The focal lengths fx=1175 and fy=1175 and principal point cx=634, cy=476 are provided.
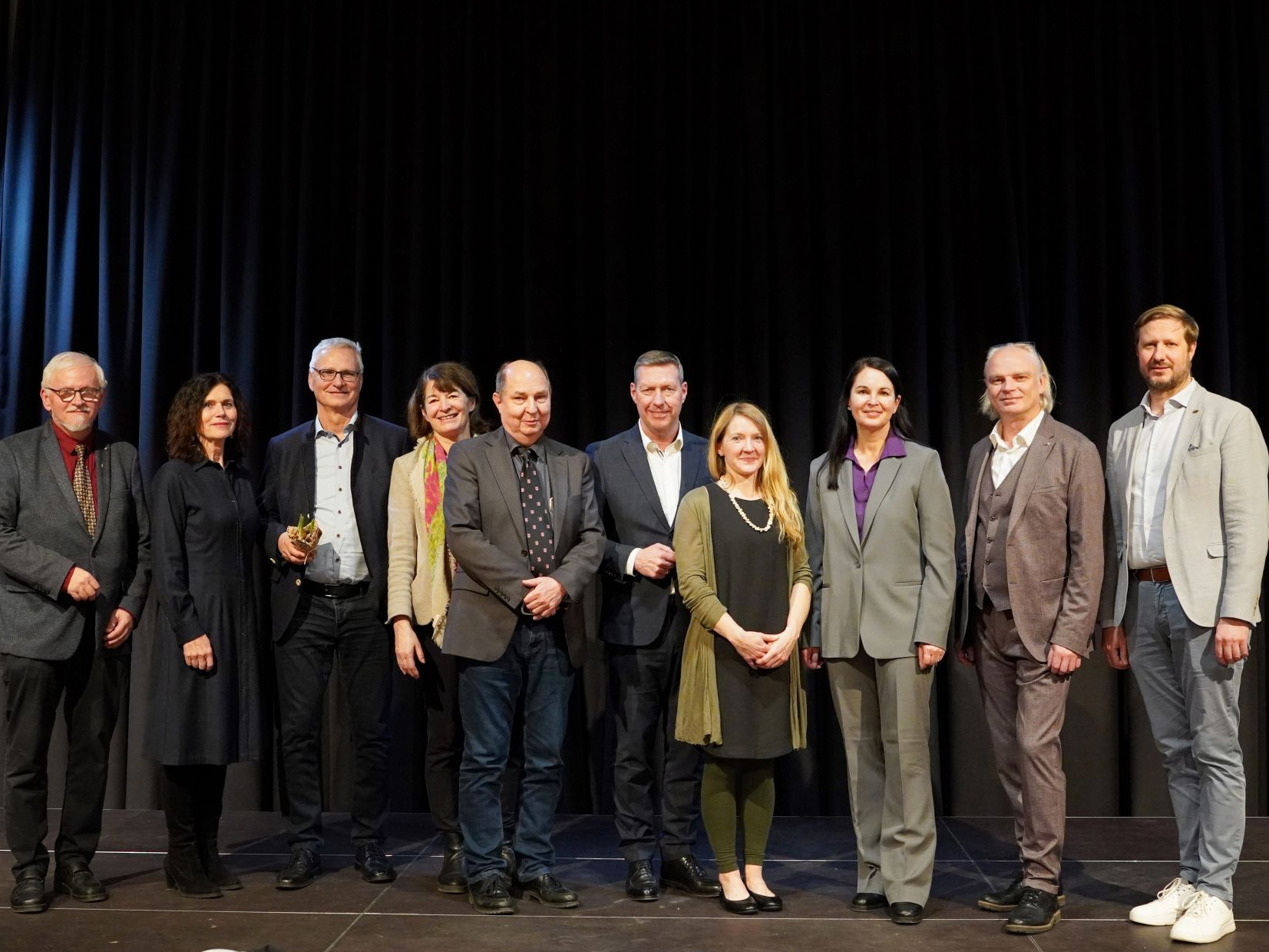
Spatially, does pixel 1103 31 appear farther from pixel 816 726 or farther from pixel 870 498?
pixel 816 726

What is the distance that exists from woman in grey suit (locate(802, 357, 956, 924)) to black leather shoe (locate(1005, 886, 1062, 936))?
25 cm

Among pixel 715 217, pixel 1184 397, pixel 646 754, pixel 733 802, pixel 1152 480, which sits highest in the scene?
pixel 715 217

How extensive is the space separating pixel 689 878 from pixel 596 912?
319 mm

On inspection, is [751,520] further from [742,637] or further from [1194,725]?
[1194,725]

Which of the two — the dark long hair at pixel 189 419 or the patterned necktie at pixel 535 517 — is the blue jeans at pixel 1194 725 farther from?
the dark long hair at pixel 189 419

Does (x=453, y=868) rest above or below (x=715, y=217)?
below

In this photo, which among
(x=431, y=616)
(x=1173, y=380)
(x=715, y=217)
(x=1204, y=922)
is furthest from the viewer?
(x=715, y=217)

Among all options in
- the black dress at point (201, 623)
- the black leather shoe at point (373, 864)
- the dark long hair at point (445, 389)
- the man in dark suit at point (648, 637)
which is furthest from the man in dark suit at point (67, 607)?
the man in dark suit at point (648, 637)

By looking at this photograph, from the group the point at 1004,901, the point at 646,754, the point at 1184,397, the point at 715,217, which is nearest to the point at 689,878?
the point at 646,754

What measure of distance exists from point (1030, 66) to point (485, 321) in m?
2.65

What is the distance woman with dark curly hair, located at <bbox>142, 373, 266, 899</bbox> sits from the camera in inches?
143

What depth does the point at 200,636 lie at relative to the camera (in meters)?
3.64

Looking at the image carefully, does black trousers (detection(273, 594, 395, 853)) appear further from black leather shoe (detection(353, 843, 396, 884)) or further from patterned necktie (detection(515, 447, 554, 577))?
patterned necktie (detection(515, 447, 554, 577))

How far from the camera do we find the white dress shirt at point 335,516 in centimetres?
388
